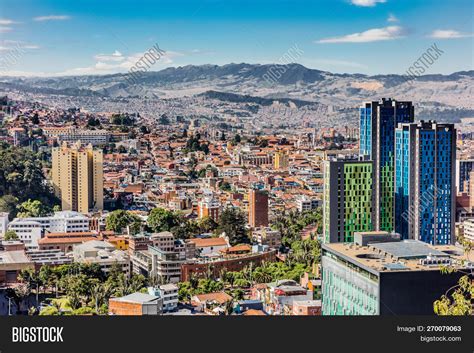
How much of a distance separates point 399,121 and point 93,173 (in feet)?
21.5

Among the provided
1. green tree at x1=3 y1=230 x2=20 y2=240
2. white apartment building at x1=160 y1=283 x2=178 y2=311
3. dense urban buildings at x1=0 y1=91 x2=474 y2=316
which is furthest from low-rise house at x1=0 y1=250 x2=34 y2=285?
white apartment building at x1=160 y1=283 x2=178 y2=311

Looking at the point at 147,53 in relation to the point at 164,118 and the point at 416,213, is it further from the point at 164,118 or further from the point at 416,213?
the point at 164,118

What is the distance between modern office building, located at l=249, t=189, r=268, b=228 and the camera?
1336cm

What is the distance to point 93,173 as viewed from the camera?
47.8 feet

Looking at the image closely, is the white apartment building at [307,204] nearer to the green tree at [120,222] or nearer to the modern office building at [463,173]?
the modern office building at [463,173]

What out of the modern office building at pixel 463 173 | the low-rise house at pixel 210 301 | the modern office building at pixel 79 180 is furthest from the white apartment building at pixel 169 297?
the modern office building at pixel 463 173

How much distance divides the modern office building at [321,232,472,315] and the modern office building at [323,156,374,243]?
1559 mm

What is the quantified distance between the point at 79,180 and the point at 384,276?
9.37 m

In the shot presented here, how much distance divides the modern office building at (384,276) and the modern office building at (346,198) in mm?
1559

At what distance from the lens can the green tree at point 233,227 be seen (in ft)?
39.9

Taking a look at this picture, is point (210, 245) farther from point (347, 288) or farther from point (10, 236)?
point (347, 288)

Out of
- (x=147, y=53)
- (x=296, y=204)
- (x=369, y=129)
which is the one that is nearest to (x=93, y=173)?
(x=147, y=53)

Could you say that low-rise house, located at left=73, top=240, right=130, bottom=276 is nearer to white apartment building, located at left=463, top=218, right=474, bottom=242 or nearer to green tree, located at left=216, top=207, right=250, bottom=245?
green tree, located at left=216, top=207, right=250, bottom=245

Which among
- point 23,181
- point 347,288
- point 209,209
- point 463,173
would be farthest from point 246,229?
point 347,288
